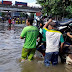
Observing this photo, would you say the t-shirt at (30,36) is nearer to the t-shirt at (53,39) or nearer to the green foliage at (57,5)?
the t-shirt at (53,39)

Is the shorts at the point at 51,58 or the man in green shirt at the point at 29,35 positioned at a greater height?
the man in green shirt at the point at 29,35

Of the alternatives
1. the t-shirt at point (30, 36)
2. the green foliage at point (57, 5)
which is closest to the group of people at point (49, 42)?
the t-shirt at point (30, 36)

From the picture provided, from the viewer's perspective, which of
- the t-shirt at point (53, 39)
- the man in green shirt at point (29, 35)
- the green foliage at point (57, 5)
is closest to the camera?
the t-shirt at point (53, 39)

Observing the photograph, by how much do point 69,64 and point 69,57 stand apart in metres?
0.33

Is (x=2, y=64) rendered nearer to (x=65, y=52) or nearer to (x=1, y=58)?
(x=1, y=58)

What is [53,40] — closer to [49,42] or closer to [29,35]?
[49,42]

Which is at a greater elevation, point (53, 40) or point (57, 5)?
point (57, 5)

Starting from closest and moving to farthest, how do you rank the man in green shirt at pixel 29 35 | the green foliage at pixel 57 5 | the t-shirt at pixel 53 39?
the t-shirt at pixel 53 39 → the man in green shirt at pixel 29 35 → the green foliage at pixel 57 5

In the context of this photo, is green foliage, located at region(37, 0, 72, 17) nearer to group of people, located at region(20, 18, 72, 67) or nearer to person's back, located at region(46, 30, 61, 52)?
group of people, located at region(20, 18, 72, 67)

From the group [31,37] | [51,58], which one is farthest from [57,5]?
[51,58]

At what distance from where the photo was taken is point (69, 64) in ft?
20.5

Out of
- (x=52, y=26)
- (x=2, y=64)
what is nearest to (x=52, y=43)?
(x=52, y=26)

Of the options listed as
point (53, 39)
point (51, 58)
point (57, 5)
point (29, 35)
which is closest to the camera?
point (53, 39)

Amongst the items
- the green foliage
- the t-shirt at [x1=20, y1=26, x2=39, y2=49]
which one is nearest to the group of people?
the t-shirt at [x1=20, y1=26, x2=39, y2=49]
